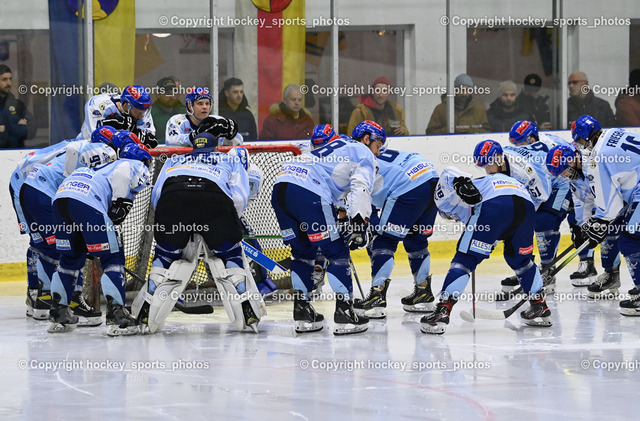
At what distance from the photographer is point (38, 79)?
8.62m

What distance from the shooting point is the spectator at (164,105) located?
352 inches

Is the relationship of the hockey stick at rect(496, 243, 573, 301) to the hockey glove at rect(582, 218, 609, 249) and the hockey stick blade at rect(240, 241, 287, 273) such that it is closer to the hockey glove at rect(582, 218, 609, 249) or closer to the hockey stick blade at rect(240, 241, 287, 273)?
the hockey glove at rect(582, 218, 609, 249)

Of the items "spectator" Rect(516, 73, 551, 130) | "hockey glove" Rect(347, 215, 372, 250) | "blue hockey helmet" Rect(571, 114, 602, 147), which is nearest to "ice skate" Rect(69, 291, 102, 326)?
"hockey glove" Rect(347, 215, 372, 250)

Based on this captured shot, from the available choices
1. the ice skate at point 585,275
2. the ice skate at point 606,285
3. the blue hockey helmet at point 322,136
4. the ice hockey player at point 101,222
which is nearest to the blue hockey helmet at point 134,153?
the ice hockey player at point 101,222

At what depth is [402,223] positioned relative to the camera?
6.39 m

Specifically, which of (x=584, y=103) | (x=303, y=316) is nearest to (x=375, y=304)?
(x=303, y=316)

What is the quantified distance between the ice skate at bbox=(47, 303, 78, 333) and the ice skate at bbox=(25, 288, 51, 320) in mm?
323

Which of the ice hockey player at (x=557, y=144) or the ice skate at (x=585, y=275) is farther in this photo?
the ice skate at (x=585, y=275)

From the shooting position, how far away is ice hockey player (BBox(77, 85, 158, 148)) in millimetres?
6703

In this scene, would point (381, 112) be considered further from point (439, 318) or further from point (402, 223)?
point (439, 318)

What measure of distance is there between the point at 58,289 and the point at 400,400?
2413 millimetres

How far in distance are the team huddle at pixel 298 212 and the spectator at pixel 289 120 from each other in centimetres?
275

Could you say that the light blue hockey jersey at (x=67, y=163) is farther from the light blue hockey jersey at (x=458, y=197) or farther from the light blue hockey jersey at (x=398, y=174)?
the light blue hockey jersey at (x=458, y=197)

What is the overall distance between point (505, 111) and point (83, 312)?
496 cm
